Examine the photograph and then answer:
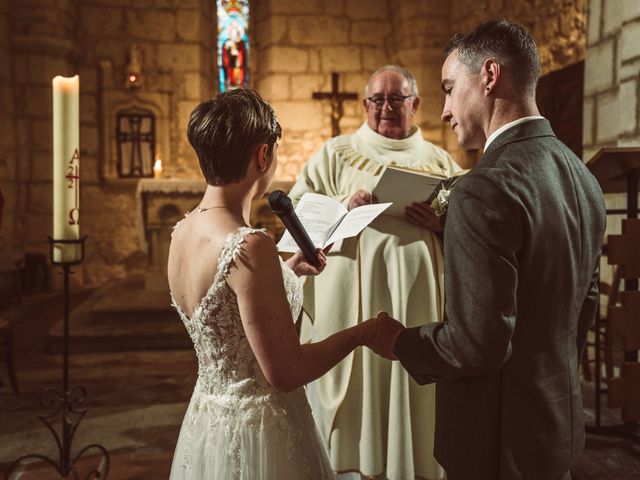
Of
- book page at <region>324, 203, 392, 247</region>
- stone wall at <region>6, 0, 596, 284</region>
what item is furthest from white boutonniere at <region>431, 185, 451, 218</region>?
stone wall at <region>6, 0, 596, 284</region>

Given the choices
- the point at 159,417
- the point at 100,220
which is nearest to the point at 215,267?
the point at 159,417

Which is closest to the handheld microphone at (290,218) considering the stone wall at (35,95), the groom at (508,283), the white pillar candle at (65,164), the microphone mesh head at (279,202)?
the microphone mesh head at (279,202)

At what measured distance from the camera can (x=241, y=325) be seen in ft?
4.42

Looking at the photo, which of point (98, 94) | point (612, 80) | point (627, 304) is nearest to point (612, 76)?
point (612, 80)

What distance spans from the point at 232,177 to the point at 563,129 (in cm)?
462

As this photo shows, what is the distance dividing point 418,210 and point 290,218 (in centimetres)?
94

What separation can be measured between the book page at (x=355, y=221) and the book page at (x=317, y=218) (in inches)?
1.1

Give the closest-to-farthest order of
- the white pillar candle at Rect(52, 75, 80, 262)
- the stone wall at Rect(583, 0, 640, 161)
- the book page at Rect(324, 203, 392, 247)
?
the book page at Rect(324, 203, 392, 247)
the white pillar candle at Rect(52, 75, 80, 262)
the stone wall at Rect(583, 0, 640, 161)

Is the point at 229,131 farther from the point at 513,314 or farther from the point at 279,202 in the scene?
the point at 513,314

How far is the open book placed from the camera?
205 centimetres

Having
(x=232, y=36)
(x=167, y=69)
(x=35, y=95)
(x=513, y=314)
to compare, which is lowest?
(x=513, y=314)

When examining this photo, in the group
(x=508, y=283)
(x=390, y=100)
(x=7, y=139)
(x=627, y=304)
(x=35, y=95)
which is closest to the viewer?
(x=508, y=283)

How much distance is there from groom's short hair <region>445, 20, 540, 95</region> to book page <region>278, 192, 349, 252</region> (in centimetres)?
83

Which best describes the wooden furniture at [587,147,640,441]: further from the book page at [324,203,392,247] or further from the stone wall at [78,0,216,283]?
the stone wall at [78,0,216,283]
